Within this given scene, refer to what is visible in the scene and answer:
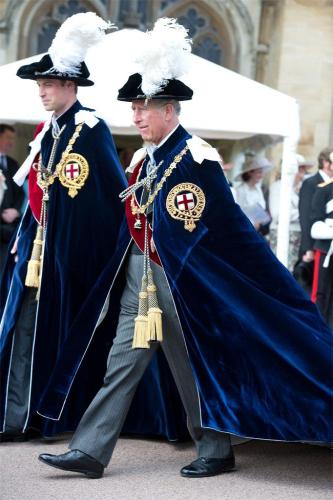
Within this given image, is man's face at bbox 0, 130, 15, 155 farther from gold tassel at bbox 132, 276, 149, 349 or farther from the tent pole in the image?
gold tassel at bbox 132, 276, 149, 349

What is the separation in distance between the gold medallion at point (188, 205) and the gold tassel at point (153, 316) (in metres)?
0.29

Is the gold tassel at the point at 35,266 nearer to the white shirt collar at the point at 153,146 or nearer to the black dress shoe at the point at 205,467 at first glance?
the white shirt collar at the point at 153,146

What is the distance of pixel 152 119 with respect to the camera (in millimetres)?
5066

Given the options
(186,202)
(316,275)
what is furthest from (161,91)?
(316,275)

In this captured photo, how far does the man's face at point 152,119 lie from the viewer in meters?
5.06

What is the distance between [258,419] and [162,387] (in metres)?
1.05

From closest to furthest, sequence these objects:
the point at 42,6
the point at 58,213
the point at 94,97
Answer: the point at 58,213 → the point at 94,97 → the point at 42,6

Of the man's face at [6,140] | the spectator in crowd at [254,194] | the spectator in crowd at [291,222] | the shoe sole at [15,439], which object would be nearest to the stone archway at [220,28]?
the spectator in crowd at [254,194]

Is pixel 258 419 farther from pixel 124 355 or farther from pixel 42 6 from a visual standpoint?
pixel 42 6

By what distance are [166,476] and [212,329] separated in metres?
0.70

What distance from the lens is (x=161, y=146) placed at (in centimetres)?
511

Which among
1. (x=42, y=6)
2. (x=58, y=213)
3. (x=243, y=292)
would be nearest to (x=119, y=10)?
(x=42, y=6)

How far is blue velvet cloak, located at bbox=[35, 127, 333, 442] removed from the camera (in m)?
4.91

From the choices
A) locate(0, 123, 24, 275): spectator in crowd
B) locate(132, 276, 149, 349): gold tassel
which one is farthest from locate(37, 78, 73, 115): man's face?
locate(0, 123, 24, 275): spectator in crowd
